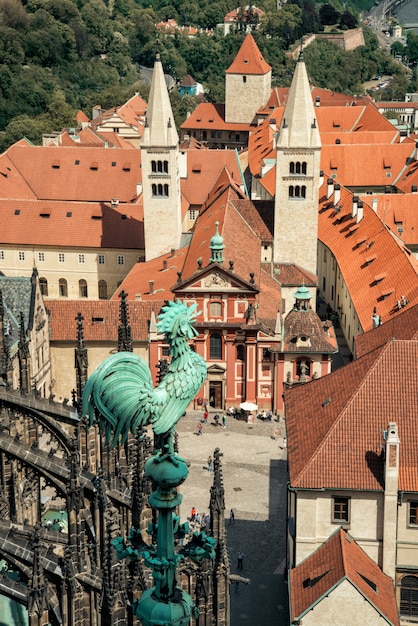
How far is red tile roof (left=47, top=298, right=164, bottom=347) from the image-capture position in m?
71.8

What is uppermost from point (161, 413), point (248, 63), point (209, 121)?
point (248, 63)

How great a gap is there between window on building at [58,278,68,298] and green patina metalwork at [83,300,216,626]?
7861cm

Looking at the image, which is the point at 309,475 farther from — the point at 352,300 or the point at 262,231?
the point at 262,231

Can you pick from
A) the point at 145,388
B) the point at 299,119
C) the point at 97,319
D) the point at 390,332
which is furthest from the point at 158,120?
the point at 145,388

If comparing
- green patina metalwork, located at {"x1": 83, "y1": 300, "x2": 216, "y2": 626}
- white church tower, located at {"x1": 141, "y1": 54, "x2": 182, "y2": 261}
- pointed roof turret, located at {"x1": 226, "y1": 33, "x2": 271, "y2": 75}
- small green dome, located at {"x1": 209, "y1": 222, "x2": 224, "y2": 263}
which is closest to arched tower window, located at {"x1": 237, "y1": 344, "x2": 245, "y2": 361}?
small green dome, located at {"x1": 209, "y1": 222, "x2": 224, "y2": 263}

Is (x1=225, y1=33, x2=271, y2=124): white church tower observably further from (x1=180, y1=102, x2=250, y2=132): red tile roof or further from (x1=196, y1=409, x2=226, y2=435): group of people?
(x1=196, y1=409, x2=226, y2=435): group of people

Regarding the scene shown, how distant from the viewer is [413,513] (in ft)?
137

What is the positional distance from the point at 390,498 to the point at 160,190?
144 feet

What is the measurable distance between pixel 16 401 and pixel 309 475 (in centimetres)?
1153

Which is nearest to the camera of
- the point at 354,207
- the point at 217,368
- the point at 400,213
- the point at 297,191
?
the point at 217,368

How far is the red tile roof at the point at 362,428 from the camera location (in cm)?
4144

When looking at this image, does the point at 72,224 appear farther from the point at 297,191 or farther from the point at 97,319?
the point at 97,319

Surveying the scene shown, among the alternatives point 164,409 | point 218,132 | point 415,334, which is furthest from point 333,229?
point 164,409

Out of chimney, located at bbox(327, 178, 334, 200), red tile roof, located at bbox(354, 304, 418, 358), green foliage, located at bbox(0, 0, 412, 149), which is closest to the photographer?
red tile roof, located at bbox(354, 304, 418, 358)
